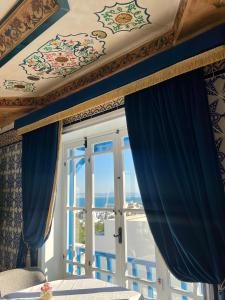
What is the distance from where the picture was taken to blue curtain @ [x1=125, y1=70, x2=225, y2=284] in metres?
1.63

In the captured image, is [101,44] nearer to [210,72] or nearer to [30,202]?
[210,72]

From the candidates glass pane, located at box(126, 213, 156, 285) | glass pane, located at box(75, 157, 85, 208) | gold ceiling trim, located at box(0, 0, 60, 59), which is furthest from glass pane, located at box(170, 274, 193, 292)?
gold ceiling trim, located at box(0, 0, 60, 59)

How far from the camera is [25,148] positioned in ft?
11.3

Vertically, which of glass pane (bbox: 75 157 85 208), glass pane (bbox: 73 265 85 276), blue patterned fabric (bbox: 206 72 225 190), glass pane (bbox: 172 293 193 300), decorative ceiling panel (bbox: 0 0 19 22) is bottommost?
glass pane (bbox: 73 265 85 276)

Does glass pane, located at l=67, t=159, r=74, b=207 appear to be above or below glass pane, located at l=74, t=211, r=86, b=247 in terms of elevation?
above

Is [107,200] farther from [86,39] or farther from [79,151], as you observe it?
[86,39]

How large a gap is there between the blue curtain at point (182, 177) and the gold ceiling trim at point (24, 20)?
0.89 metres

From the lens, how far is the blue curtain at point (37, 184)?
3.04 m

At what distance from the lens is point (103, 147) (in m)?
3.07

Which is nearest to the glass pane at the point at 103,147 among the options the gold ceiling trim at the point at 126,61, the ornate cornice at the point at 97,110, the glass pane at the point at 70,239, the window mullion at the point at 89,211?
the window mullion at the point at 89,211

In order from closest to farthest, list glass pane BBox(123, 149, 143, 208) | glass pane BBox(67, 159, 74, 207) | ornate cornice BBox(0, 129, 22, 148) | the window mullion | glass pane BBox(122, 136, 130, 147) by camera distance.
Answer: glass pane BBox(123, 149, 143, 208) < glass pane BBox(122, 136, 130, 147) < the window mullion < glass pane BBox(67, 159, 74, 207) < ornate cornice BBox(0, 129, 22, 148)

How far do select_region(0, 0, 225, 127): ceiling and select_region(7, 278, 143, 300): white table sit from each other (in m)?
1.84

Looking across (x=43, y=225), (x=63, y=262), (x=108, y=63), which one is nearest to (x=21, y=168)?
(x=43, y=225)

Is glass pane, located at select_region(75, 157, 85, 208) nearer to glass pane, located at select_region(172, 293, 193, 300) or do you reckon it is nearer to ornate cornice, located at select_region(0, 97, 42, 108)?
ornate cornice, located at select_region(0, 97, 42, 108)
